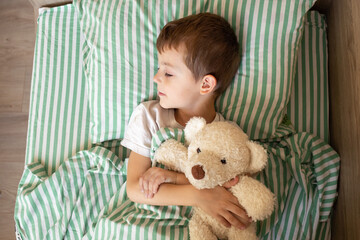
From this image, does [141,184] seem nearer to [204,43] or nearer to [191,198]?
[191,198]

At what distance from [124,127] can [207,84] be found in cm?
33

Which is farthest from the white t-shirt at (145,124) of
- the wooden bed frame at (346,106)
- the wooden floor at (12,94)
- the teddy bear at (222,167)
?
the wooden floor at (12,94)

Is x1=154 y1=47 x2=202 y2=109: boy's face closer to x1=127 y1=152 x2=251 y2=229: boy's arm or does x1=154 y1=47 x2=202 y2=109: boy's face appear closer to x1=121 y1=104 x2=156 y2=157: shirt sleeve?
x1=121 y1=104 x2=156 y2=157: shirt sleeve

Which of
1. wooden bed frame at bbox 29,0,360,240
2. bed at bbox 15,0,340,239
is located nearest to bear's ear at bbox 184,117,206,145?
bed at bbox 15,0,340,239

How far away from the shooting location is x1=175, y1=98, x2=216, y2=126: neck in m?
0.96

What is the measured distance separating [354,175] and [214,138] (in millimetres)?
458

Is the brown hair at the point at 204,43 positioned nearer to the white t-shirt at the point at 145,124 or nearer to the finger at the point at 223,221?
the white t-shirt at the point at 145,124

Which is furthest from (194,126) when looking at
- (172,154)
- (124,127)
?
(124,127)

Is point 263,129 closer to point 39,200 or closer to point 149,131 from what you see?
point 149,131

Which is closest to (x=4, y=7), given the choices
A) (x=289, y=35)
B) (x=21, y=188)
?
(x=21, y=188)

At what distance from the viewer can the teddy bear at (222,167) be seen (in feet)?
2.22

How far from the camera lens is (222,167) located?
0.69 m

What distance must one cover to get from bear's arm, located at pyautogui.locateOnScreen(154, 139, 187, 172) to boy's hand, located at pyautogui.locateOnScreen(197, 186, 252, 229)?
0.34ft

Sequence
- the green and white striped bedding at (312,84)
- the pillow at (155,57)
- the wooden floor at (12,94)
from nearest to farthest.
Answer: the pillow at (155,57) < the green and white striped bedding at (312,84) < the wooden floor at (12,94)
